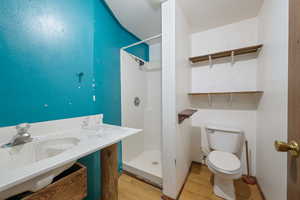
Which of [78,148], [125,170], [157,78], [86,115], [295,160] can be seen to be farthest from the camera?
[157,78]

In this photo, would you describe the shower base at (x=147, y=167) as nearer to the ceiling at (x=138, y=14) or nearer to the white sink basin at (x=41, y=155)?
the white sink basin at (x=41, y=155)

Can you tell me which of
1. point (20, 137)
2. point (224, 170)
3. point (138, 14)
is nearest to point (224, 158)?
point (224, 170)

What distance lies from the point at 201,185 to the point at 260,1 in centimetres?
238

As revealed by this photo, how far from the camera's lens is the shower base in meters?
1.45

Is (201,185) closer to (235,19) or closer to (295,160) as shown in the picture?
(295,160)

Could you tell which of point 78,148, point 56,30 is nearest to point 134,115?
point 78,148

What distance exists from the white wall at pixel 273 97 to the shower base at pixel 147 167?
1.16 m

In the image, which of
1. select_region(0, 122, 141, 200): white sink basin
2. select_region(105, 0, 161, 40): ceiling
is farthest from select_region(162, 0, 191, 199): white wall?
select_region(0, 122, 141, 200): white sink basin

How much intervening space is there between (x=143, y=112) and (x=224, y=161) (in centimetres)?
155

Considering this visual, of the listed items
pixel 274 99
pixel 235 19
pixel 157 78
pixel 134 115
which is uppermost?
pixel 235 19

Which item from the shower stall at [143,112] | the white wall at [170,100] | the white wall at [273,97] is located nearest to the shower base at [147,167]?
the shower stall at [143,112]

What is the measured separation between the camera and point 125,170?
65.9 inches

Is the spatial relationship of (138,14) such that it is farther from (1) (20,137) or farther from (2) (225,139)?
(2) (225,139)

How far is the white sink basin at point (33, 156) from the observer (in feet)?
1.62
